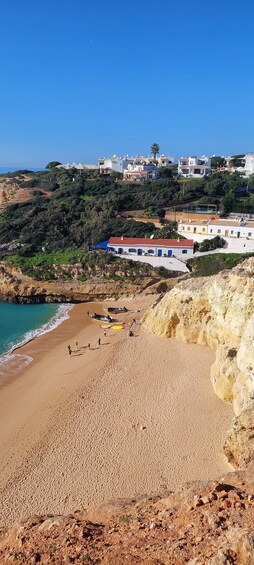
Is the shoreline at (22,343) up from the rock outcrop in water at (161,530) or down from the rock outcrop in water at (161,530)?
down

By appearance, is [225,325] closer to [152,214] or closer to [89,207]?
[152,214]

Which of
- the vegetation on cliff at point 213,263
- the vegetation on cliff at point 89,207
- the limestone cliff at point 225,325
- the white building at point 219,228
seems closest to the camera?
the limestone cliff at point 225,325

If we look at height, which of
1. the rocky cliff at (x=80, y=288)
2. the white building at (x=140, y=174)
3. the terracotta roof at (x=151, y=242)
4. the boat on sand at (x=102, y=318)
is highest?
the white building at (x=140, y=174)

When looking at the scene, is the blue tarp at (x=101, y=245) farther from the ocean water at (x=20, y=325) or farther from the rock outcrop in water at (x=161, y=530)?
the rock outcrop in water at (x=161, y=530)

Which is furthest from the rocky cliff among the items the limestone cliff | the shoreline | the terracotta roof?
the limestone cliff

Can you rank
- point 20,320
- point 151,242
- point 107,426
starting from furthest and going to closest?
1. point 151,242
2. point 20,320
3. point 107,426

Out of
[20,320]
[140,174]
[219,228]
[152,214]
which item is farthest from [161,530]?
[140,174]

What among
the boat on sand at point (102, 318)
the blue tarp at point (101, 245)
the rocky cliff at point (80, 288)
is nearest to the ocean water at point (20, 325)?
the rocky cliff at point (80, 288)

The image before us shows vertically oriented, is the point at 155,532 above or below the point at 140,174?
below
